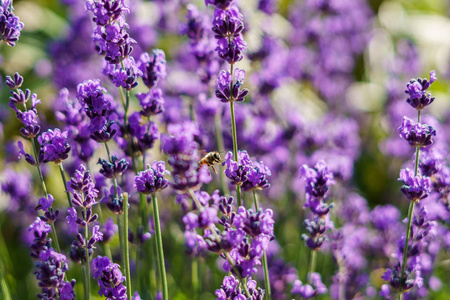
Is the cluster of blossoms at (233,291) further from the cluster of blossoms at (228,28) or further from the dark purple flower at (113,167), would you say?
the cluster of blossoms at (228,28)

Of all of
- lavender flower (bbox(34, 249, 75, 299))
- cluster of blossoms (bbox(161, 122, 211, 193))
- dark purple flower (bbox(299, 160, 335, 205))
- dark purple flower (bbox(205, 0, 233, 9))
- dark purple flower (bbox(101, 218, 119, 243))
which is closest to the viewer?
cluster of blossoms (bbox(161, 122, 211, 193))

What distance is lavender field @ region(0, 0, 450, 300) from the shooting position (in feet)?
4.32

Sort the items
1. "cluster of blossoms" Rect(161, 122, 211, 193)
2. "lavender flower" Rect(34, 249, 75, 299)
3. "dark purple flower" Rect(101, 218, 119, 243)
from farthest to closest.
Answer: "dark purple flower" Rect(101, 218, 119, 243), "lavender flower" Rect(34, 249, 75, 299), "cluster of blossoms" Rect(161, 122, 211, 193)

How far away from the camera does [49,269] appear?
4.02 feet

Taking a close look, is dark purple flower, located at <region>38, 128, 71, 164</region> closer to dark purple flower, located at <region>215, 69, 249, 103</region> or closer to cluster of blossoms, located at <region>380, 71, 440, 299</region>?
dark purple flower, located at <region>215, 69, 249, 103</region>

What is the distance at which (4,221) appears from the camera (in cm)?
337

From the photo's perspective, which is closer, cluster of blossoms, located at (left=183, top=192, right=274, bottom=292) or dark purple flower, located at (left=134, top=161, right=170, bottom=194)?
cluster of blossoms, located at (left=183, top=192, right=274, bottom=292)

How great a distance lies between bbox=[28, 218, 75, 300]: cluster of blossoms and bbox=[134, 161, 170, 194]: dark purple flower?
26 centimetres

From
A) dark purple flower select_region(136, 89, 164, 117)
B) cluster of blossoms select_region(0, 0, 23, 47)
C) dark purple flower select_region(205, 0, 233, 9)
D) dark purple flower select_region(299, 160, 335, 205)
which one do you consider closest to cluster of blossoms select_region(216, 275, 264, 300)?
dark purple flower select_region(299, 160, 335, 205)

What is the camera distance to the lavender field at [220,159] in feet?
4.32

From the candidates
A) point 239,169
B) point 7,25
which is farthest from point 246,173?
point 7,25

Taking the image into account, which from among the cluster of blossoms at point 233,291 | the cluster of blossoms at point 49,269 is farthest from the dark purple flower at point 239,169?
the cluster of blossoms at point 49,269

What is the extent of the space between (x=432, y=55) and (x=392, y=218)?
3.26 m

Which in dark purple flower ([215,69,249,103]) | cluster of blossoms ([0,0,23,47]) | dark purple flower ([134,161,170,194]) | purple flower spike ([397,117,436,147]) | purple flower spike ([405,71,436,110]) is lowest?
dark purple flower ([134,161,170,194])
